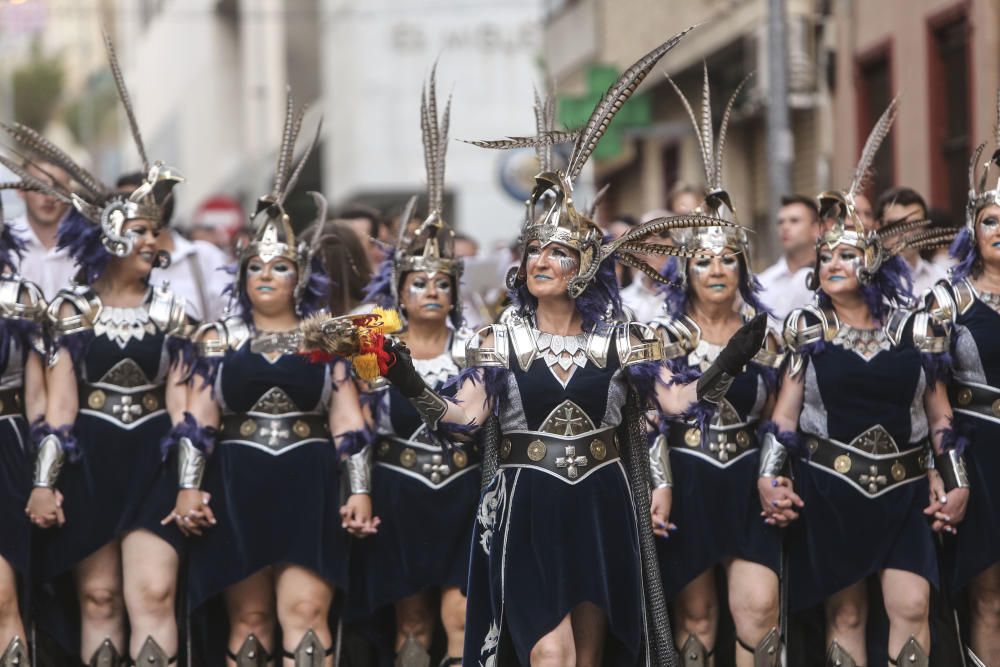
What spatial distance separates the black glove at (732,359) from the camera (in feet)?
26.8

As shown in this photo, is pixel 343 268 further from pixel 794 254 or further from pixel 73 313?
pixel 794 254

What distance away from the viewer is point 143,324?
1006 cm

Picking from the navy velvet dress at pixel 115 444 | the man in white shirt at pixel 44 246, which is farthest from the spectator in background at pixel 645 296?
the man in white shirt at pixel 44 246

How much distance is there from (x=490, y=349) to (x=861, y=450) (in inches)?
78.4

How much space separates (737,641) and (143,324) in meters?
3.21

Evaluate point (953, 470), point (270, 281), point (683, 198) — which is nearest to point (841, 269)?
point (953, 470)

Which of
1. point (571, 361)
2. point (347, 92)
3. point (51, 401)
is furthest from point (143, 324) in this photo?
point (347, 92)

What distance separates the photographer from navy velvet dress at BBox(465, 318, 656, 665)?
8578mm

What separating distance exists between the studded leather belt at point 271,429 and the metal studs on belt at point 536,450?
1.68m

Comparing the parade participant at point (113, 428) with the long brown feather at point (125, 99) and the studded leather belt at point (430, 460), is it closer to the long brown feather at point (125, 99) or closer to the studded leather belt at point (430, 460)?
the long brown feather at point (125, 99)

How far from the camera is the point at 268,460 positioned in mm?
9961

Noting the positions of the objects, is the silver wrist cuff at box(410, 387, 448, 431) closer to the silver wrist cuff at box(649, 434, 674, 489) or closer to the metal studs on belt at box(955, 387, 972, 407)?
the silver wrist cuff at box(649, 434, 674, 489)

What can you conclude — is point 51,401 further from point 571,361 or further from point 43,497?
point 571,361

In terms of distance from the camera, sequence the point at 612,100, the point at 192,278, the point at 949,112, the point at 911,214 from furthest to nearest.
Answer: the point at 949,112, the point at 192,278, the point at 911,214, the point at 612,100
